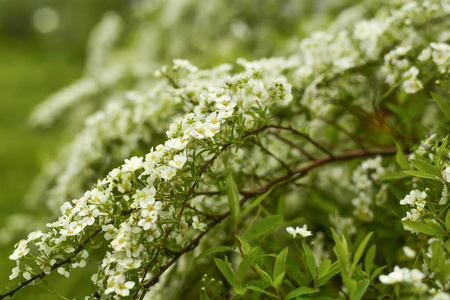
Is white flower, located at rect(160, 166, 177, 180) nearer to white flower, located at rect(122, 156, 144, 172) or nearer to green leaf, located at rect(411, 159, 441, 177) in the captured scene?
white flower, located at rect(122, 156, 144, 172)

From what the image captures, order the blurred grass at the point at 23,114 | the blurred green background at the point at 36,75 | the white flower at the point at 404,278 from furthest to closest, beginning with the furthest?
Result: the blurred grass at the point at 23,114 → the blurred green background at the point at 36,75 → the white flower at the point at 404,278

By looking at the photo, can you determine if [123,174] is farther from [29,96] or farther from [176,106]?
[29,96]

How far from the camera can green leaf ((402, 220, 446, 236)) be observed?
2.16ft

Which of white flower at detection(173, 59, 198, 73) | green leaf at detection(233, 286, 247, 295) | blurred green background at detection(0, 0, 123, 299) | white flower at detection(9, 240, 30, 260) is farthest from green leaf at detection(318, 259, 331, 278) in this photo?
blurred green background at detection(0, 0, 123, 299)

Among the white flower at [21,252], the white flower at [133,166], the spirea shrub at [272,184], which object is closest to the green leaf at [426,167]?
the spirea shrub at [272,184]

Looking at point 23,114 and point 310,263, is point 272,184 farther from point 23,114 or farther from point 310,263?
point 23,114

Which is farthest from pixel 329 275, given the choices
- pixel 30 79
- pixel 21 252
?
pixel 30 79

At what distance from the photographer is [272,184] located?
40.7 inches

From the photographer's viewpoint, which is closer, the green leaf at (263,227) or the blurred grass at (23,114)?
the green leaf at (263,227)

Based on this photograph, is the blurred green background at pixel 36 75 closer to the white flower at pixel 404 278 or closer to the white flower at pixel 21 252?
the white flower at pixel 21 252

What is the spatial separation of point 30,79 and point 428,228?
7927 millimetres

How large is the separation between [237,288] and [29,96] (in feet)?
22.2

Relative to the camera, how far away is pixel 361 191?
3.84 ft

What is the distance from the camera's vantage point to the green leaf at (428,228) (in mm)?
658
